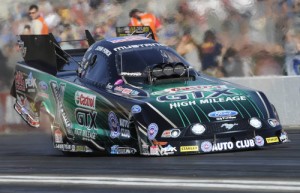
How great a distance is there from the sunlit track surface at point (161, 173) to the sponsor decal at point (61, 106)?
85 cm

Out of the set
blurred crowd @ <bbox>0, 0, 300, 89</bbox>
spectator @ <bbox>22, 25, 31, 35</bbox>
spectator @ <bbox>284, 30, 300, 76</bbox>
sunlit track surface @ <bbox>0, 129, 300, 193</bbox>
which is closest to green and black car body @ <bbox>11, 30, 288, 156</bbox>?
sunlit track surface @ <bbox>0, 129, 300, 193</bbox>

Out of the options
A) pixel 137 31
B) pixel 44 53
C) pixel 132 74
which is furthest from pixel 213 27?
pixel 132 74

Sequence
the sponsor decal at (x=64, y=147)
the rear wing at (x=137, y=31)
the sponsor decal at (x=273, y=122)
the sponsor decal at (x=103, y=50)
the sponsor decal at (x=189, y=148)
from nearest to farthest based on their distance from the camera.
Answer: the sponsor decal at (x=189, y=148) → the sponsor decal at (x=273, y=122) → the sponsor decal at (x=103, y=50) → the sponsor decal at (x=64, y=147) → the rear wing at (x=137, y=31)

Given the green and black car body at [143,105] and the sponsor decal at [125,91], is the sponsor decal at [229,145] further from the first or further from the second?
the sponsor decal at [125,91]

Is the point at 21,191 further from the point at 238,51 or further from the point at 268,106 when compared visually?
the point at 238,51

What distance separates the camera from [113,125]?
10531mm

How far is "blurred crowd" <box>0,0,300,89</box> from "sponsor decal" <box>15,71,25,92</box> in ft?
13.1

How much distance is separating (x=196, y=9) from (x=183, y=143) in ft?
24.8

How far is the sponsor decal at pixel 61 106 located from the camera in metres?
11.9

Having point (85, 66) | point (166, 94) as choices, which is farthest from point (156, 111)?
point (85, 66)

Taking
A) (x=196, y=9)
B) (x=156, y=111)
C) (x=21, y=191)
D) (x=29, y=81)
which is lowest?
(x=21, y=191)

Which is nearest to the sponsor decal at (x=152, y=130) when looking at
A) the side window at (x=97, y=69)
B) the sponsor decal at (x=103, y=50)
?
the side window at (x=97, y=69)

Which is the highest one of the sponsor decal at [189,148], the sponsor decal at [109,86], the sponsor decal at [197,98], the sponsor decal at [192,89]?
the sponsor decal at [109,86]

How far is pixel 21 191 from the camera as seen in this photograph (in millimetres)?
7723
